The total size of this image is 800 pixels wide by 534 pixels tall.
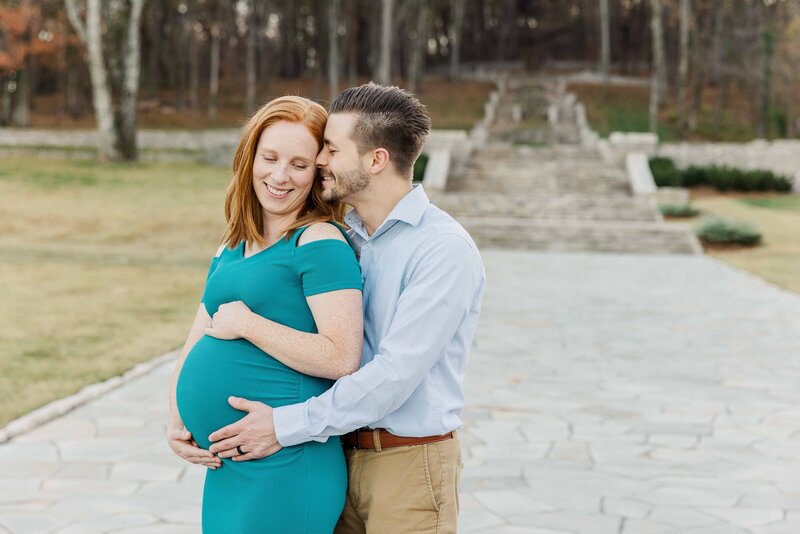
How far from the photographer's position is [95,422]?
253 inches

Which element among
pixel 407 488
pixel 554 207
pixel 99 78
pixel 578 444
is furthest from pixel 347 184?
pixel 99 78

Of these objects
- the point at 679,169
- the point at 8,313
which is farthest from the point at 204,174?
the point at 8,313

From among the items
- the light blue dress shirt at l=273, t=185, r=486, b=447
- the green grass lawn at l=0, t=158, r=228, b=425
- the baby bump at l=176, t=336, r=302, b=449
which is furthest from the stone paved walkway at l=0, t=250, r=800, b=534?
the light blue dress shirt at l=273, t=185, r=486, b=447

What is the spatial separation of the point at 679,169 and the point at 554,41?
161ft

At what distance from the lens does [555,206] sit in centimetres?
2497

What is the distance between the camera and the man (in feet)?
7.53

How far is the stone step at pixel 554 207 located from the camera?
2420cm

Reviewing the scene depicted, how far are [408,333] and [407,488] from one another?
443mm

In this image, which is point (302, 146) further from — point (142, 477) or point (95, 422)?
point (95, 422)

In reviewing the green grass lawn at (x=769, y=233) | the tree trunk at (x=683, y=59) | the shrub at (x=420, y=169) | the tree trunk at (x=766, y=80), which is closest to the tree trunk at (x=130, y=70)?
the shrub at (x=420, y=169)

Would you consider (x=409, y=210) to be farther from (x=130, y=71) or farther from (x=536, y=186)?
(x=130, y=71)

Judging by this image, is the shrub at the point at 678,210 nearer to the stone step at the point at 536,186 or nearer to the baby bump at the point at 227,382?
the stone step at the point at 536,186

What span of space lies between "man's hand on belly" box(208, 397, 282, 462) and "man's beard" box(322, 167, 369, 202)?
0.58m

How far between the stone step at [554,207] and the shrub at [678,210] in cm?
28
